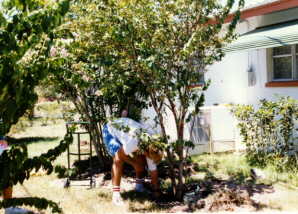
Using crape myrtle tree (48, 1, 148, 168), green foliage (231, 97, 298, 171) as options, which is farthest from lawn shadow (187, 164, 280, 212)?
crape myrtle tree (48, 1, 148, 168)

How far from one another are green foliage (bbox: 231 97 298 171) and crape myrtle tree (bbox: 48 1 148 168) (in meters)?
2.31

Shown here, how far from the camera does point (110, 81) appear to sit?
5.16 metres

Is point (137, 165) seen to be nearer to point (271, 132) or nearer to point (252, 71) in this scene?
point (271, 132)

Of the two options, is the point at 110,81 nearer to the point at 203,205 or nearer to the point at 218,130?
the point at 203,205

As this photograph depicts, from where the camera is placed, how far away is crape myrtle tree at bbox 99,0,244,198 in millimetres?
4734

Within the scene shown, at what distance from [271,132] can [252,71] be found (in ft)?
8.04

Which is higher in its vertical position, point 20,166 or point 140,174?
point 20,166

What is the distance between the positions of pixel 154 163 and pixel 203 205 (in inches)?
38.7

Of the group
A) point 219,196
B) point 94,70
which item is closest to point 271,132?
point 219,196

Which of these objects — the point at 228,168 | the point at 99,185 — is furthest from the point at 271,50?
the point at 99,185

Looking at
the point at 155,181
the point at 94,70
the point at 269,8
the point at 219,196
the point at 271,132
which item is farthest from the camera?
the point at 269,8

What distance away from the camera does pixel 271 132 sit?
21.7 ft

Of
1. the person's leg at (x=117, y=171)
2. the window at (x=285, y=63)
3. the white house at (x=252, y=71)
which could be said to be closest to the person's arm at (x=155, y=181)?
the person's leg at (x=117, y=171)

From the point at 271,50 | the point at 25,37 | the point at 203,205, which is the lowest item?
the point at 203,205
